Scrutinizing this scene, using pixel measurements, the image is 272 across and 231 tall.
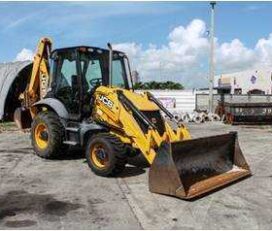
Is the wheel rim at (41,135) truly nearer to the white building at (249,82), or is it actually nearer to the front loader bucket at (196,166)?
the front loader bucket at (196,166)

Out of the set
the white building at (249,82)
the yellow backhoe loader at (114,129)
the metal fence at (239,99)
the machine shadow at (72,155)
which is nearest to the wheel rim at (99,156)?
the yellow backhoe loader at (114,129)

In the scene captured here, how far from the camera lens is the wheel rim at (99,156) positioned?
10122mm

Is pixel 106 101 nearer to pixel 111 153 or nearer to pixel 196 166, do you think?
pixel 111 153

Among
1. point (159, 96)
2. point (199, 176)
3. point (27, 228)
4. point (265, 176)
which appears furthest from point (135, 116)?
point (159, 96)

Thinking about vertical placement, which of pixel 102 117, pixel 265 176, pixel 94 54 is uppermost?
pixel 94 54

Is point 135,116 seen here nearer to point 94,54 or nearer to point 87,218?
point 94,54

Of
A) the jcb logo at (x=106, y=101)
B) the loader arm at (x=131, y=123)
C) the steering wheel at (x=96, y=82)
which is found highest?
Result: the steering wheel at (x=96, y=82)

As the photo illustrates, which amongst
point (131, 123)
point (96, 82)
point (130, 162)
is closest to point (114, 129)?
point (131, 123)

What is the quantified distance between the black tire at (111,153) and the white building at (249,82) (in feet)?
140

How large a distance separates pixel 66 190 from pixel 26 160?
11.5ft

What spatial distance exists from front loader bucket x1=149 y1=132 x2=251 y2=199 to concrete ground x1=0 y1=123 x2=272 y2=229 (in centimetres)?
19

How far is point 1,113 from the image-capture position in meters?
25.1

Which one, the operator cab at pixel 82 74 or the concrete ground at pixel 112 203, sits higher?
the operator cab at pixel 82 74

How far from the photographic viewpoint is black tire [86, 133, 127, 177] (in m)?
9.87
